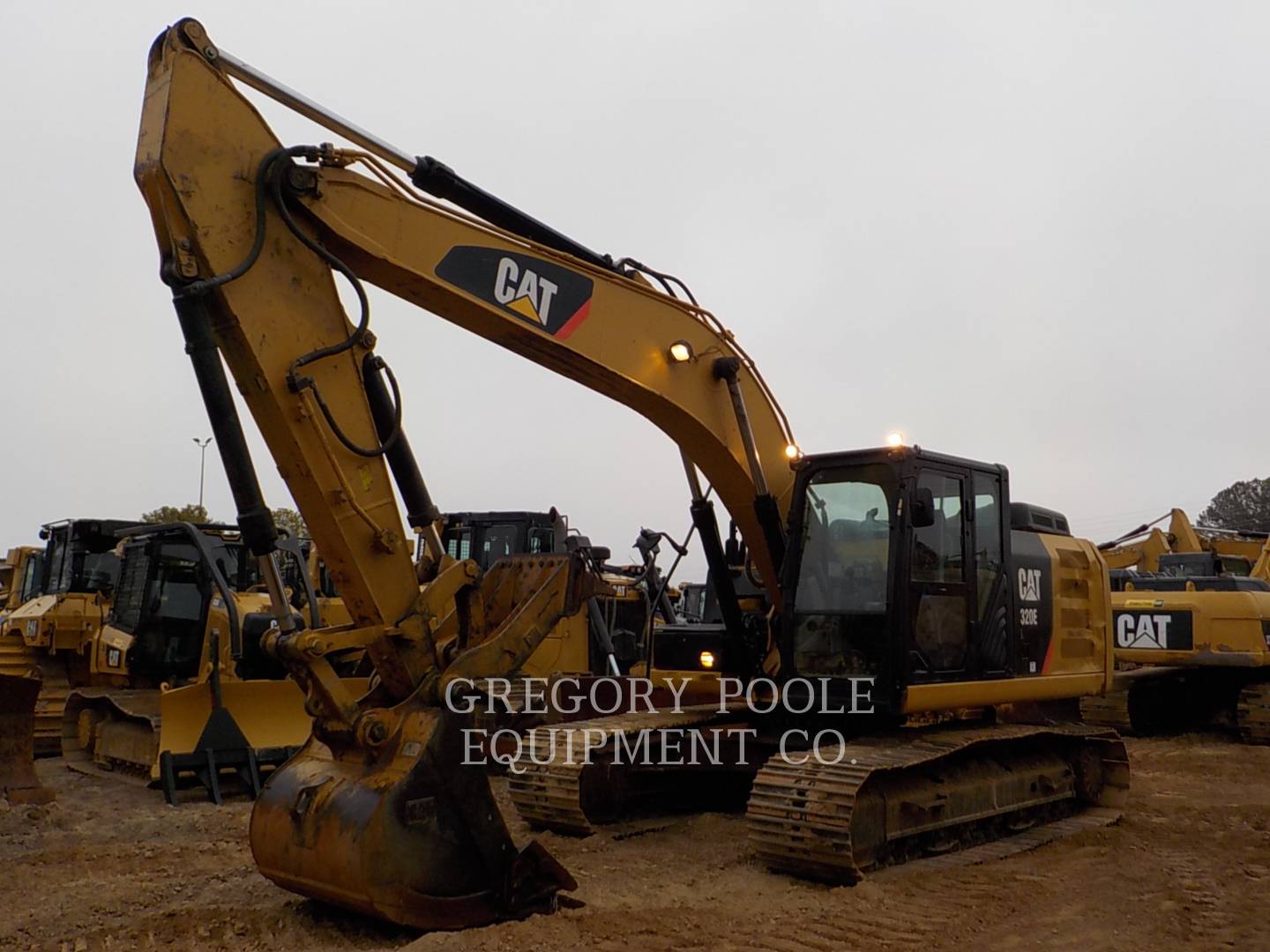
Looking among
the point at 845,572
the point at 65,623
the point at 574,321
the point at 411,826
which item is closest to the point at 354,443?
the point at 574,321

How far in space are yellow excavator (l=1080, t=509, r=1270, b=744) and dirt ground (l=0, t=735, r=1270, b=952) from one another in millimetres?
4811

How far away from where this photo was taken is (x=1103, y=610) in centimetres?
835

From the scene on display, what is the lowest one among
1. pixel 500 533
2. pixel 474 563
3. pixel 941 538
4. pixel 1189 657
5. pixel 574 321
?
pixel 1189 657

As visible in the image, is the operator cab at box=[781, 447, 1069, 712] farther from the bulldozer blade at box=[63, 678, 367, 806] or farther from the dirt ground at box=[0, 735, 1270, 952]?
the bulldozer blade at box=[63, 678, 367, 806]

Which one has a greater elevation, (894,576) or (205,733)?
(894,576)

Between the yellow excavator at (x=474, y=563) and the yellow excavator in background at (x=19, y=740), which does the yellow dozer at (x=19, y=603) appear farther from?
the yellow excavator at (x=474, y=563)

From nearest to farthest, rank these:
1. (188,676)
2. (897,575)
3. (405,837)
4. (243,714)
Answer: (405,837), (897,575), (243,714), (188,676)

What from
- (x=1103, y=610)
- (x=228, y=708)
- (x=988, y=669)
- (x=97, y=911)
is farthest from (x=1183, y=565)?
(x=97, y=911)

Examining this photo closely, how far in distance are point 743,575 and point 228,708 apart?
14.1 ft

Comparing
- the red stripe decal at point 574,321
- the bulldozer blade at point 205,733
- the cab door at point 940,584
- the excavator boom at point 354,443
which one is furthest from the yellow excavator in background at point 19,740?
the cab door at point 940,584

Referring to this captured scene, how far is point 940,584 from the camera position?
22.4 ft

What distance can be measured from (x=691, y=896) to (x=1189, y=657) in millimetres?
8972

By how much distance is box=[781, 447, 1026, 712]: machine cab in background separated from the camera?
259 inches

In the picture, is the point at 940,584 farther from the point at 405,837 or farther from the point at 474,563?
the point at 405,837
